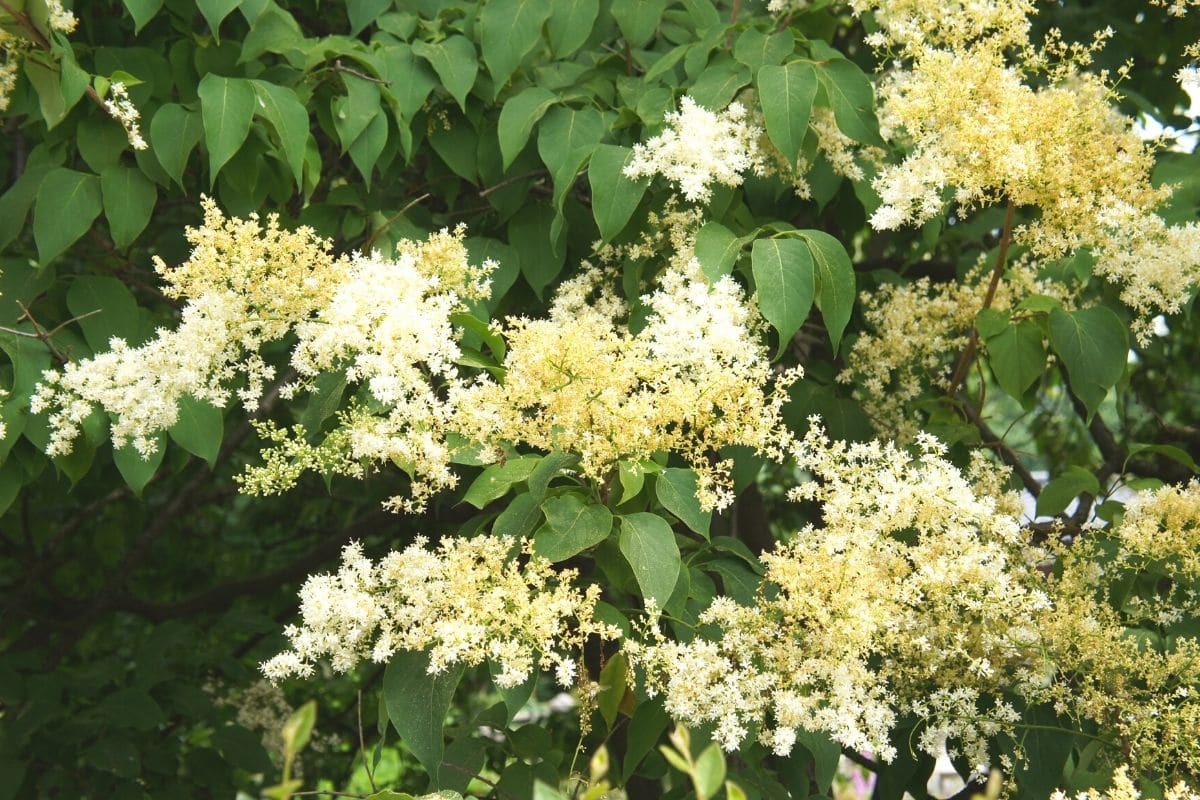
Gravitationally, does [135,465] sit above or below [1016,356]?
below

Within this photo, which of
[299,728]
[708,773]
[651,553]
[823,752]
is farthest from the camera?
[823,752]

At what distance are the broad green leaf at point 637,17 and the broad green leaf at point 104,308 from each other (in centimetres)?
111

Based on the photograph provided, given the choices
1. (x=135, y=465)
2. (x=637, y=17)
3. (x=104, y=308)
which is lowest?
(x=135, y=465)

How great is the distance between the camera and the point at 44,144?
2.53 meters

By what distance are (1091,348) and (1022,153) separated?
1.70ft

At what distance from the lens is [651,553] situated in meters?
1.72

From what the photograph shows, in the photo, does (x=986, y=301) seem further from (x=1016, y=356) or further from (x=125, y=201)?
(x=125, y=201)

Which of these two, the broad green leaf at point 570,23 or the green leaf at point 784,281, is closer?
the green leaf at point 784,281

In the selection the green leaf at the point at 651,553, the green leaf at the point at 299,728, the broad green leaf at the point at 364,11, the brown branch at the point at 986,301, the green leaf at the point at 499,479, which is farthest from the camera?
the broad green leaf at the point at 364,11

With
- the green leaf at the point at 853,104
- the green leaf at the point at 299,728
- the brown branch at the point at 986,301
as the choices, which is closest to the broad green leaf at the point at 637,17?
the green leaf at the point at 853,104

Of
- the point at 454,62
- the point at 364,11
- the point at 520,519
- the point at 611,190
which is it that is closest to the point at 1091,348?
the point at 611,190

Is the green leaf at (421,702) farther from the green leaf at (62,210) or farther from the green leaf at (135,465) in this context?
the green leaf at (62,210)

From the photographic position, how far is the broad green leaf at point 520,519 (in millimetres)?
1793

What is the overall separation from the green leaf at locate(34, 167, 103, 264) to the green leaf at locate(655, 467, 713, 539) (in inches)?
47.7
